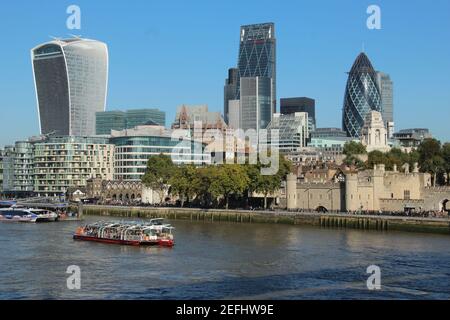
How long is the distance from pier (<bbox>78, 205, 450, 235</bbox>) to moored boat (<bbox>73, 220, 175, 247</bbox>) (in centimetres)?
2258

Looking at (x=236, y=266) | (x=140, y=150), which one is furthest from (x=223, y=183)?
(x=140, y=150)

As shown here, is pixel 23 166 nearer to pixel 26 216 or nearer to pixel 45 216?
pixel 45 216

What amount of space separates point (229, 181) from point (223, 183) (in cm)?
96

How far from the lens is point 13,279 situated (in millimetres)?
40875

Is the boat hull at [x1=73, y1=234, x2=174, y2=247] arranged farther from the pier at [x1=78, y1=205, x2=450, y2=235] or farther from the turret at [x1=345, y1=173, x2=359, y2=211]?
the turret at [x1=345, y1=173, x2=359, y2=211]

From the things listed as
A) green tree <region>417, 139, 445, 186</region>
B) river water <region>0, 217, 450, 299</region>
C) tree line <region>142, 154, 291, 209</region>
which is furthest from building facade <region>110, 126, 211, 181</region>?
river water <region>0, 217, 450, 299</region>

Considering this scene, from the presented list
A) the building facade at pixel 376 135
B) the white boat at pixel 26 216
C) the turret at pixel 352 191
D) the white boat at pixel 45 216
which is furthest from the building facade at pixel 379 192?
the building facade at pixel 376 135

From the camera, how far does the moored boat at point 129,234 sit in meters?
61.8

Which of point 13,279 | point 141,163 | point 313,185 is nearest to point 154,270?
point 13,279

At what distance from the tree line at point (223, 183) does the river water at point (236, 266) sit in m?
28.4
